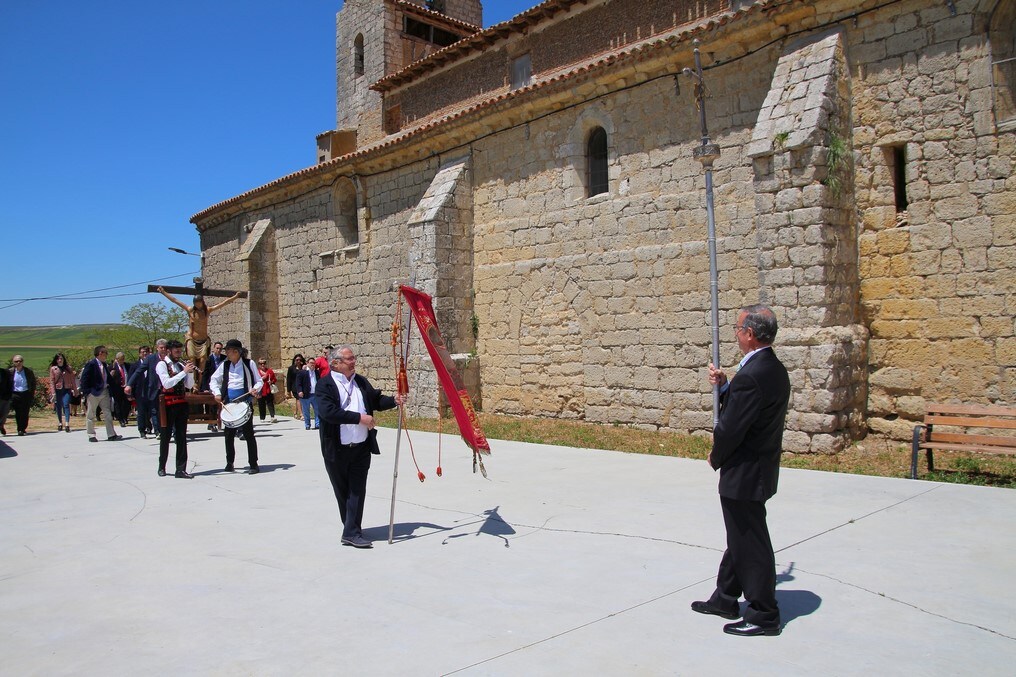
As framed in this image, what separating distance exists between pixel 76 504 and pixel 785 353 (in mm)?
7956

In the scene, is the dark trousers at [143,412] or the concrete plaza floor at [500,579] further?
the dark trousers at [143,412]

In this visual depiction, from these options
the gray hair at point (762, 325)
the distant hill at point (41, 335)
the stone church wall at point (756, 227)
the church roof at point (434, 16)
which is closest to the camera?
the gray hair at point (762, 325)

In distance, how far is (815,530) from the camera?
570cm

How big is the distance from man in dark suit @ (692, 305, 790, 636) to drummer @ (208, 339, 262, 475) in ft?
22.8

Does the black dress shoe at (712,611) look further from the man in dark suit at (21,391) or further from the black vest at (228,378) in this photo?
the man in dark suit at (21,391)

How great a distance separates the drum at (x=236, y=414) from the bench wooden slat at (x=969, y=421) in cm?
744

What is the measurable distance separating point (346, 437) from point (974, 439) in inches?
224

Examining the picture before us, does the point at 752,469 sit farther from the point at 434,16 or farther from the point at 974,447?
the point at 434,16

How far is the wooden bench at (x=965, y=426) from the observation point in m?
6.87

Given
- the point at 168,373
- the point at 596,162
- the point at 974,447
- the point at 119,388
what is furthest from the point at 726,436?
the point at 119,388

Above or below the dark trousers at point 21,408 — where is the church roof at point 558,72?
above

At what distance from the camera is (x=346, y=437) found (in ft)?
19.0

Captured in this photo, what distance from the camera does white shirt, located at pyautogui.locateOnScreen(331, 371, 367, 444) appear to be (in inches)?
228

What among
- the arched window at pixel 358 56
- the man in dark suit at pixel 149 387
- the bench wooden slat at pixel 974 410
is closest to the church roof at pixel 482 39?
the arched window at pixel 358 56
